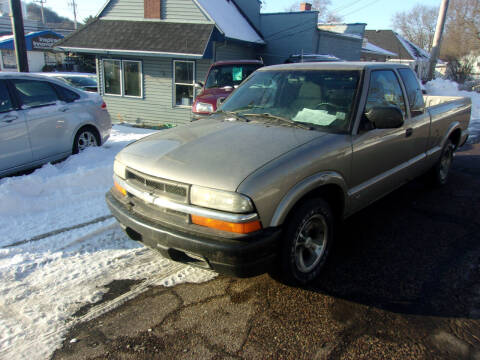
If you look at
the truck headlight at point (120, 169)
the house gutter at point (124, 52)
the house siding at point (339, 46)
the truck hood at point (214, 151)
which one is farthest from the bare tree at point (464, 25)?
the truck headlight at point (120, 169)

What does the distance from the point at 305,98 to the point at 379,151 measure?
931 mm

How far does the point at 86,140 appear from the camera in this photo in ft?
23.0

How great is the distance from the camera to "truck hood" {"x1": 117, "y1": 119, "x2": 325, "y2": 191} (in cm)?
271

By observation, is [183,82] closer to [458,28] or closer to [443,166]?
[443,166]

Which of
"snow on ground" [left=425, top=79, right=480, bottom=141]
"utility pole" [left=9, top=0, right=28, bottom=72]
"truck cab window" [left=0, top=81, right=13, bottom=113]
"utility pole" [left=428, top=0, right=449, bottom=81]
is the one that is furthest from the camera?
"utility pole" [left=428, top=0, right=449, bottom=81]

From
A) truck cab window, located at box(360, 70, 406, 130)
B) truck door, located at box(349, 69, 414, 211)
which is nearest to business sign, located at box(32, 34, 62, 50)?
truck cab window, located at box(360, 70, 406, 130)

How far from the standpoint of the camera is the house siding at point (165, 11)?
1377cm

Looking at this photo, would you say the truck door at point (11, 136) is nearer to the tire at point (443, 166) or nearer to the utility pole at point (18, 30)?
the utility pole at point (18, 30)

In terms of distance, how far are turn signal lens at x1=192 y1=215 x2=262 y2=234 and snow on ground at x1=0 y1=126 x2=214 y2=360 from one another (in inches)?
37.6

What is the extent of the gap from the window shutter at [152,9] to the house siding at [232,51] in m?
2.66

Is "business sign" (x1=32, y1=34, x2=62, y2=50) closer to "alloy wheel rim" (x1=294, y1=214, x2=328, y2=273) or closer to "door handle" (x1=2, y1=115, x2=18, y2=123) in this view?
"door handle" (x1=2, y1=115, x2=18, y2=123)

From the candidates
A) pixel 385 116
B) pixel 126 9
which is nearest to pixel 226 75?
pixel 126 9

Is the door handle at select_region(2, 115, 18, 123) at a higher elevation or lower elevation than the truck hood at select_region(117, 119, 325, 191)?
lower

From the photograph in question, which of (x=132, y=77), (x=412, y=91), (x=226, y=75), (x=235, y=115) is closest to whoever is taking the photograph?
(x=235, y=115)
